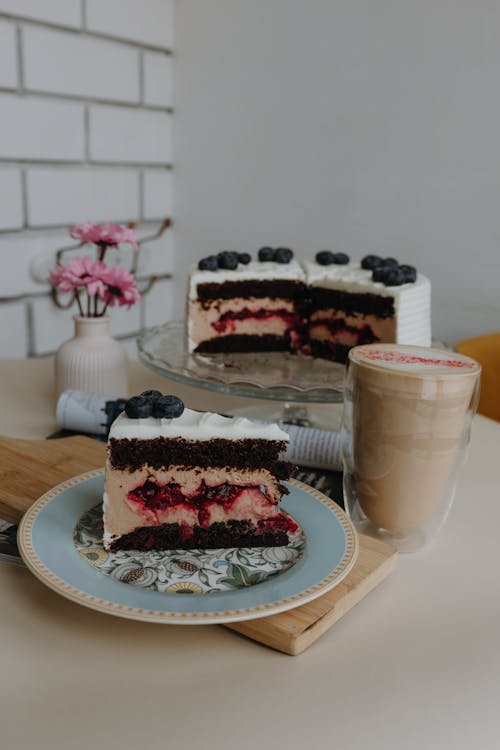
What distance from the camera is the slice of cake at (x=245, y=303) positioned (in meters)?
1.93

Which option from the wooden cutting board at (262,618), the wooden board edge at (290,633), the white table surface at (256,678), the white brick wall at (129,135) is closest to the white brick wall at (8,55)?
the white brick wall at (129,135)

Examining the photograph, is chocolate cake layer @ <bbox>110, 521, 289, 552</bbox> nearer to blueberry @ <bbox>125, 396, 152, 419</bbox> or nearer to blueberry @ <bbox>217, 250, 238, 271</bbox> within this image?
blueberry @ <bbox>125, 396, 152, 419</bbox>

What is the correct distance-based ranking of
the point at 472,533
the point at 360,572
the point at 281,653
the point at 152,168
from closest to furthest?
the point at 281,653
the point at 360,572
the point at 472,533
the point at 152,168

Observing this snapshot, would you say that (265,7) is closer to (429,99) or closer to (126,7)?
(126,7)

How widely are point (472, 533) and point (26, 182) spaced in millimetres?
2110

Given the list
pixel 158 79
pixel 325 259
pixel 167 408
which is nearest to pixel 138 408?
pixel 167 408

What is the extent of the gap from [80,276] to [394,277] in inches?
30.5

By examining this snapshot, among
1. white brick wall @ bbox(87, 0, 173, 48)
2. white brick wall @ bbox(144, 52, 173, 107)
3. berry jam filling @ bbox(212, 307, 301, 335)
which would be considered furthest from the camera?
white brick wall @ bbox(144, 52, 173, 107)

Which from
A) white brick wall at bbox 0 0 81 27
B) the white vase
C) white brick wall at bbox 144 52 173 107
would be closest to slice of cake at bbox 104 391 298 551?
the white vase

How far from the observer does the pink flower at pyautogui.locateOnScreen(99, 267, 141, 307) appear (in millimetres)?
1569

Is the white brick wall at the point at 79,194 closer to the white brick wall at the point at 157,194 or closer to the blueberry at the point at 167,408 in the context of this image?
the white brick wall at the point at 157,194

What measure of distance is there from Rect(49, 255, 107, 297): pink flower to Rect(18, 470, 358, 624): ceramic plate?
0.63 m

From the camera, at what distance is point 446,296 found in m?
2.58

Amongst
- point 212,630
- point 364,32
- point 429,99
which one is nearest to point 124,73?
point 364,32
